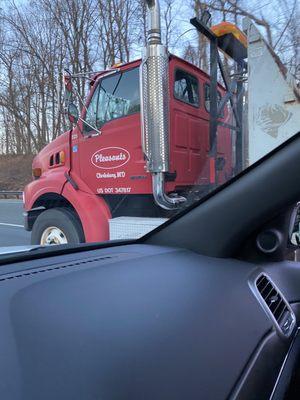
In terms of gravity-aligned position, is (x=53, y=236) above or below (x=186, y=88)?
below

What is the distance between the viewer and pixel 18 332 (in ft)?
4.13

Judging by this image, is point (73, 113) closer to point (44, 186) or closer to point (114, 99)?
point (114, 99)

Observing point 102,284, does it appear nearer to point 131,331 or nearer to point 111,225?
point 131,331

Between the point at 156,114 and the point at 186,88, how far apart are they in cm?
77

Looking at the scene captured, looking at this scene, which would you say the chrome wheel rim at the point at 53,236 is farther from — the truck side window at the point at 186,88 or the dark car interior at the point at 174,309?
the dark car interior at the point at 174,309

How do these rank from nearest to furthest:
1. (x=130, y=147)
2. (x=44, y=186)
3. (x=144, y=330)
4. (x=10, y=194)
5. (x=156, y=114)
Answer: (x=144, y=330), (x=156, y=114), (x=130, y=147), (x=44, y=186), (x=10, y=194)

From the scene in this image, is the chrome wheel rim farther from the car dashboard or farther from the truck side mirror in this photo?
the car dashboard

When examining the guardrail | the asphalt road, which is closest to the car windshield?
the asphalt road

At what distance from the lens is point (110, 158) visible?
5246 millimetres

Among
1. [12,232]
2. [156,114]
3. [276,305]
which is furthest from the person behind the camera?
[12,232]

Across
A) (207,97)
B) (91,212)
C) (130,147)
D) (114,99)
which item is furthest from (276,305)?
(114,99)

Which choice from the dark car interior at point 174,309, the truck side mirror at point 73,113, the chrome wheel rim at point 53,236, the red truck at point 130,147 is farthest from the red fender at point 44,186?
the dark car interior at point 174,309

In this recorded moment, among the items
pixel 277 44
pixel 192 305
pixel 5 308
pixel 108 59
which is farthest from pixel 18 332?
pixel 108 59

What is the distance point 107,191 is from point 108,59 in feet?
6.20
